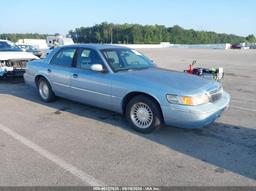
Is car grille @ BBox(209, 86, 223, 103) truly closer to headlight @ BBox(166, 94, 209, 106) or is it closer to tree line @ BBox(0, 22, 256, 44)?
headlight @ BBox(166, 94, 209, 106)

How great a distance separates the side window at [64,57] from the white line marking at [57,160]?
79.8 inches

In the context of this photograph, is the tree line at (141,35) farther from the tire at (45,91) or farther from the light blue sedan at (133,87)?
the light blue sedan at (133,87)

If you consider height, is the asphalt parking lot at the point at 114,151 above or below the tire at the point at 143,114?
below

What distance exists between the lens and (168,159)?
4090 millimetres

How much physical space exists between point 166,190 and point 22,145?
2478 mm

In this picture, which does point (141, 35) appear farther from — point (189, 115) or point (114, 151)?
point (114, 151)

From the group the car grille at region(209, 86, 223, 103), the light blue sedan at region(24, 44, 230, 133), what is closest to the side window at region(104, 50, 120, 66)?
the light blue sedan at region(24, 44, 230, 133)

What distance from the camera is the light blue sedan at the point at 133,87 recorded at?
468 centimetres

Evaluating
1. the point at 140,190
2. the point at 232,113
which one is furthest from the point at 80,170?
the point at 232,113

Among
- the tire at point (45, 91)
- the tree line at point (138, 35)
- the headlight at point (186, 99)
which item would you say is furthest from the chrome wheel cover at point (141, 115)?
the tree line at point (138, 35)

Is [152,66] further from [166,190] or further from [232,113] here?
[166,190]

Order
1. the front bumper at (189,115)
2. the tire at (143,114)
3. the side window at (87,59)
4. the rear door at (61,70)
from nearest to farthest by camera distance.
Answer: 1. the front bumper at (189,115)
2. the tire at (143,114)
3. the side window at (87,59)
4. the rear door at (61,70)

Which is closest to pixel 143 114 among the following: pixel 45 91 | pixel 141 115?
pixel 141 115

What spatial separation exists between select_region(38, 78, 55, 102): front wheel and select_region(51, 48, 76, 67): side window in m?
0.61
